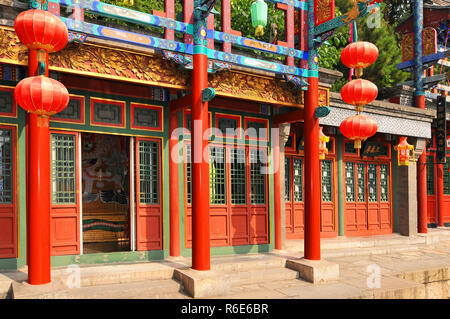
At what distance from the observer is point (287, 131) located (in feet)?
30.9

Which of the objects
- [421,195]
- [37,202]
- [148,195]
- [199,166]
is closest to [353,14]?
[199,166]

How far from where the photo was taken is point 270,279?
7.34 meters

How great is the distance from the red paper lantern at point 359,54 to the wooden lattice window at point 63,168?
5.18m

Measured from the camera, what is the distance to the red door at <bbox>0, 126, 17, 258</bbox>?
653cm

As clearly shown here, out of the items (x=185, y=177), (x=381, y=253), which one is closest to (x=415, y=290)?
(x=381, y=253)

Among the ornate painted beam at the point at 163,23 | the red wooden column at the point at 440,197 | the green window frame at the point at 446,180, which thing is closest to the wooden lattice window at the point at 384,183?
the red wooden column at the point at 440,197

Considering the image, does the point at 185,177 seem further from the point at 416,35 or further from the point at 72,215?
the point at 416,35

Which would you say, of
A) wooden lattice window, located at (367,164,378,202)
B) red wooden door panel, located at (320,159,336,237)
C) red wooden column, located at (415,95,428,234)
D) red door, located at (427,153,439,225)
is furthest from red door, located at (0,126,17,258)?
red door, located at (427,153,439,225)

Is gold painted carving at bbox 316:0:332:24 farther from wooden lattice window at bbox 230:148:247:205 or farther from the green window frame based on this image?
the green window frame

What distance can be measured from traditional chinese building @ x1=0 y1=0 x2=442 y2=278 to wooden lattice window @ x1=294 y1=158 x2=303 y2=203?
0.11 feet

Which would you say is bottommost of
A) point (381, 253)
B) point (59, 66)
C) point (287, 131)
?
point (381, 253)

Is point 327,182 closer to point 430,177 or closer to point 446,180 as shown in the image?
point 430,177

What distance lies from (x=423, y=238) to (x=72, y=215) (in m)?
9.82

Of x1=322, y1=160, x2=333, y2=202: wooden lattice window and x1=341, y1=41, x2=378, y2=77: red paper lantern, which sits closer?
x1=341, y1=41, x2=378, y2=77: red paper lantern
